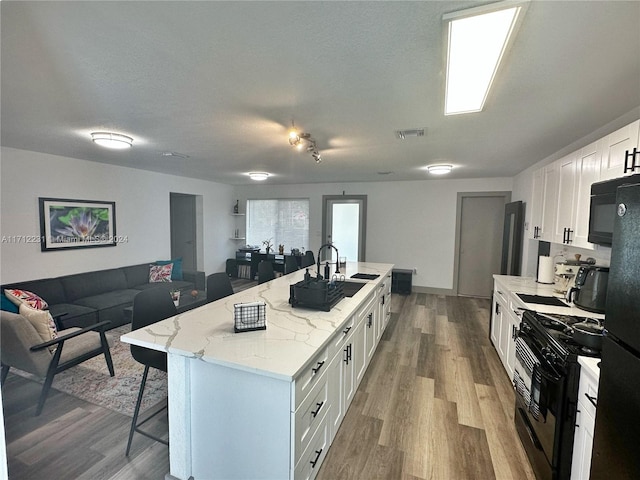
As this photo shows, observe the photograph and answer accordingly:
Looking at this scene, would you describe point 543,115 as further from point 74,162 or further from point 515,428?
point 74,162

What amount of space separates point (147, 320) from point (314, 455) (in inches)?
56.6

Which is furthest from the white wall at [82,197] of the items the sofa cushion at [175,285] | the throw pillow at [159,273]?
the sofa cushion at [175,285]

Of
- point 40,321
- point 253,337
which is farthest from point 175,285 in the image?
point 253,337

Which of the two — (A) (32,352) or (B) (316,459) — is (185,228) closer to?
(A) (32,352)

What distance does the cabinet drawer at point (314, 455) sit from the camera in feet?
4.95

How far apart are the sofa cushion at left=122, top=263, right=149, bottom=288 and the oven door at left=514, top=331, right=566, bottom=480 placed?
5.42m

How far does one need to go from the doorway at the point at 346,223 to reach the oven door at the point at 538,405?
4590 mm

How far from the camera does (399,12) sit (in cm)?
121

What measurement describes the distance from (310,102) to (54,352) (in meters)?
2.99

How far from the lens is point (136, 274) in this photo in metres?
4.99

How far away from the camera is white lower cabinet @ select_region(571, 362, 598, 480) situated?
1.37 m

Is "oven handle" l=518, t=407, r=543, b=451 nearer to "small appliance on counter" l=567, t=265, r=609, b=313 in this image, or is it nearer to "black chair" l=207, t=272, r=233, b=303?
"small appliance on counter" l=567, t=265, r=609, b=313

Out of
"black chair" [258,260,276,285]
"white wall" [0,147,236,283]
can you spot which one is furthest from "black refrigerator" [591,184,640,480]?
"white wall" [0,147,236,283]

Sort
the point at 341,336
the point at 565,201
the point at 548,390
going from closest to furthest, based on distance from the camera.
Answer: the point at 548,390 → the point at 341,336 → the point at 565,201
